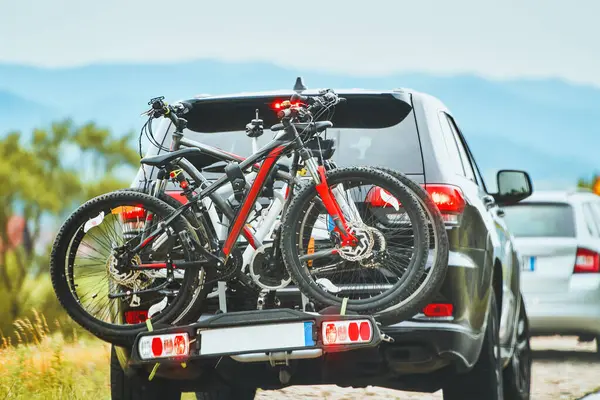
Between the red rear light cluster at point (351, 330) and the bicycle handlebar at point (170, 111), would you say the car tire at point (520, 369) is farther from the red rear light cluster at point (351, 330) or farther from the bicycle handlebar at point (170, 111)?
the bicycle handlebar at point (170, 111)

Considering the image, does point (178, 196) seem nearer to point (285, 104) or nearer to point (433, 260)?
point (285, 104)

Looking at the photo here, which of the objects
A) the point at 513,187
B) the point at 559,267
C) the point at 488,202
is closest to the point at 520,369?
the point at 513,187

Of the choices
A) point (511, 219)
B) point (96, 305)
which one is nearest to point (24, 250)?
point (511, 219)

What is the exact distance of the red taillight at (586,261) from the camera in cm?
1220

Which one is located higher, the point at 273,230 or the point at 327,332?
the point at 273,230

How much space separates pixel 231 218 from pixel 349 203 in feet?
1.64

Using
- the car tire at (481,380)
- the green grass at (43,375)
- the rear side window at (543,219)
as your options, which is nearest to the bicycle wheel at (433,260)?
the car tire at (481,380)

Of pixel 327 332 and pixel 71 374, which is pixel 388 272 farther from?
pixel 71 374

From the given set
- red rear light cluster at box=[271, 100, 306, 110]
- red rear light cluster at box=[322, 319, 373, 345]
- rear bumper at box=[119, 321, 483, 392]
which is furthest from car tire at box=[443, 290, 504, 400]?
red rear light cluster at box=[271, 100, 306, 110]

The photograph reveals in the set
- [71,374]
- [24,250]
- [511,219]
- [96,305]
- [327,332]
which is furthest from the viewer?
[24,250]

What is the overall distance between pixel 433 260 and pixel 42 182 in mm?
68935

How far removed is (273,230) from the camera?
5199 millimetres

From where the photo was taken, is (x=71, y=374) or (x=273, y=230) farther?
(x=71, y=374)

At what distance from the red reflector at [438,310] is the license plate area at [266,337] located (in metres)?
0.60
